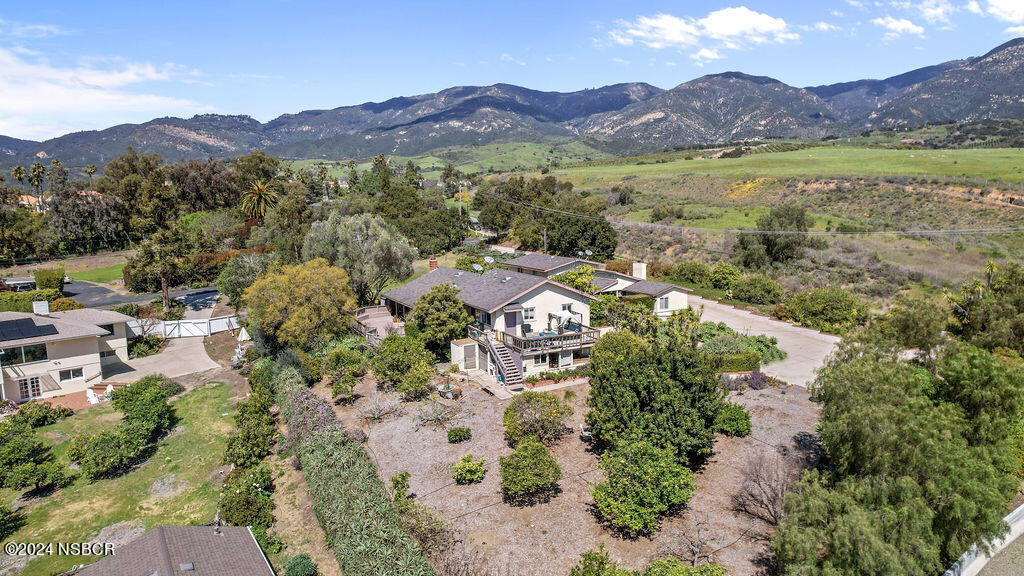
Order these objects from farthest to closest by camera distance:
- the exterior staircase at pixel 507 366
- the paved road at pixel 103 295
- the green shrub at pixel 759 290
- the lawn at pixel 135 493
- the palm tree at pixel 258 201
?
the palm tree at pixel 258 201 → the paved road at pixel 103 295 → the green shrub at pixel 759 290 → the exterior staircase at pixel 507 366 → the lawn at pixel 135 493

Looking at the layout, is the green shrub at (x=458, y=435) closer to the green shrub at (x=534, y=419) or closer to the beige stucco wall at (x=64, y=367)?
the green shrub at (x=534, y=419)

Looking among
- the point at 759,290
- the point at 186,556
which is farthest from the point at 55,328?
the point at 759,290

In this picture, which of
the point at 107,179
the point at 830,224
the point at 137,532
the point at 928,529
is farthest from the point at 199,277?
the point at 830,224

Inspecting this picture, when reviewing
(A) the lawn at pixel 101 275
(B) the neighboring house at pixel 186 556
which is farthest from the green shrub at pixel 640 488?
(A) the lawn at pixel 101 275

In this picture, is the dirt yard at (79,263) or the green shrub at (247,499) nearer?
the green shrub at (247,499)

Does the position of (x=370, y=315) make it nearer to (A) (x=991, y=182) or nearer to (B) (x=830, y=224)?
(B) (x=830, y=224)

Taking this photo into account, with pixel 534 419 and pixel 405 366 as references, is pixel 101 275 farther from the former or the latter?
pixel 534 419
